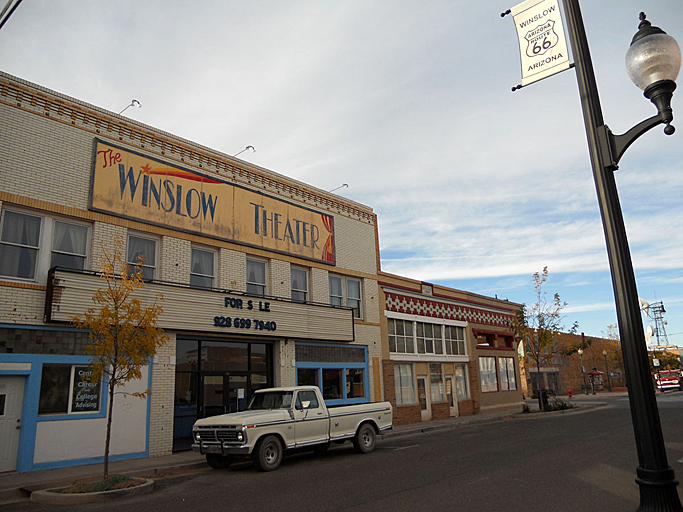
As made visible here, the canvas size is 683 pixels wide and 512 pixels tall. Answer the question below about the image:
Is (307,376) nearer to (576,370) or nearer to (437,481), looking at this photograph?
(437,481)

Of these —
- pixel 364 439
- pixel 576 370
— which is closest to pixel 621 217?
pixel 364 439

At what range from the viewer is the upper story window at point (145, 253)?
1625cm

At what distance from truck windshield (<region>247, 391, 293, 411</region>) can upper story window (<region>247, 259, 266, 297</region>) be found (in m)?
5.84

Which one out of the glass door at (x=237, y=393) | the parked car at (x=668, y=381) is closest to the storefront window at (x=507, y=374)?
the glass door at (x=237, y=393)

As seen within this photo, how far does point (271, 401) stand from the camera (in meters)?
13.8

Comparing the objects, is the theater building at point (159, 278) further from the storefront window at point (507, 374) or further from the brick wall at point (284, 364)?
the storefront window at point (507, 374)

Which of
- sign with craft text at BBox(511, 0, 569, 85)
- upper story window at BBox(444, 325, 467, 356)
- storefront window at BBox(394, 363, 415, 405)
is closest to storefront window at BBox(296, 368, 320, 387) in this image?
storefront window at BBox(394, 363, 415, 405)

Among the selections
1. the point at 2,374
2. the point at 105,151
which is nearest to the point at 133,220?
the point at 105,151

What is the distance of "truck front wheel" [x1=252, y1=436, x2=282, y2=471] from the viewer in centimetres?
1208

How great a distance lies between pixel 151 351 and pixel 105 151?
7.40 metres

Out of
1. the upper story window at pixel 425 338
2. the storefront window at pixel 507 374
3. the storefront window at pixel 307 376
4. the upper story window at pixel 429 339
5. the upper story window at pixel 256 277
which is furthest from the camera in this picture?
the storefront window at pixel 507 374

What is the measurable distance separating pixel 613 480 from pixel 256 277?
526 inches

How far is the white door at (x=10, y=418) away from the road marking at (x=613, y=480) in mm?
12505

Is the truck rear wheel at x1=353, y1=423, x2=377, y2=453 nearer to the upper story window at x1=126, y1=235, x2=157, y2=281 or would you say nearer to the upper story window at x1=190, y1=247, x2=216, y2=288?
the upper story window at x1=190, y1=247, x2=216, y2=288
